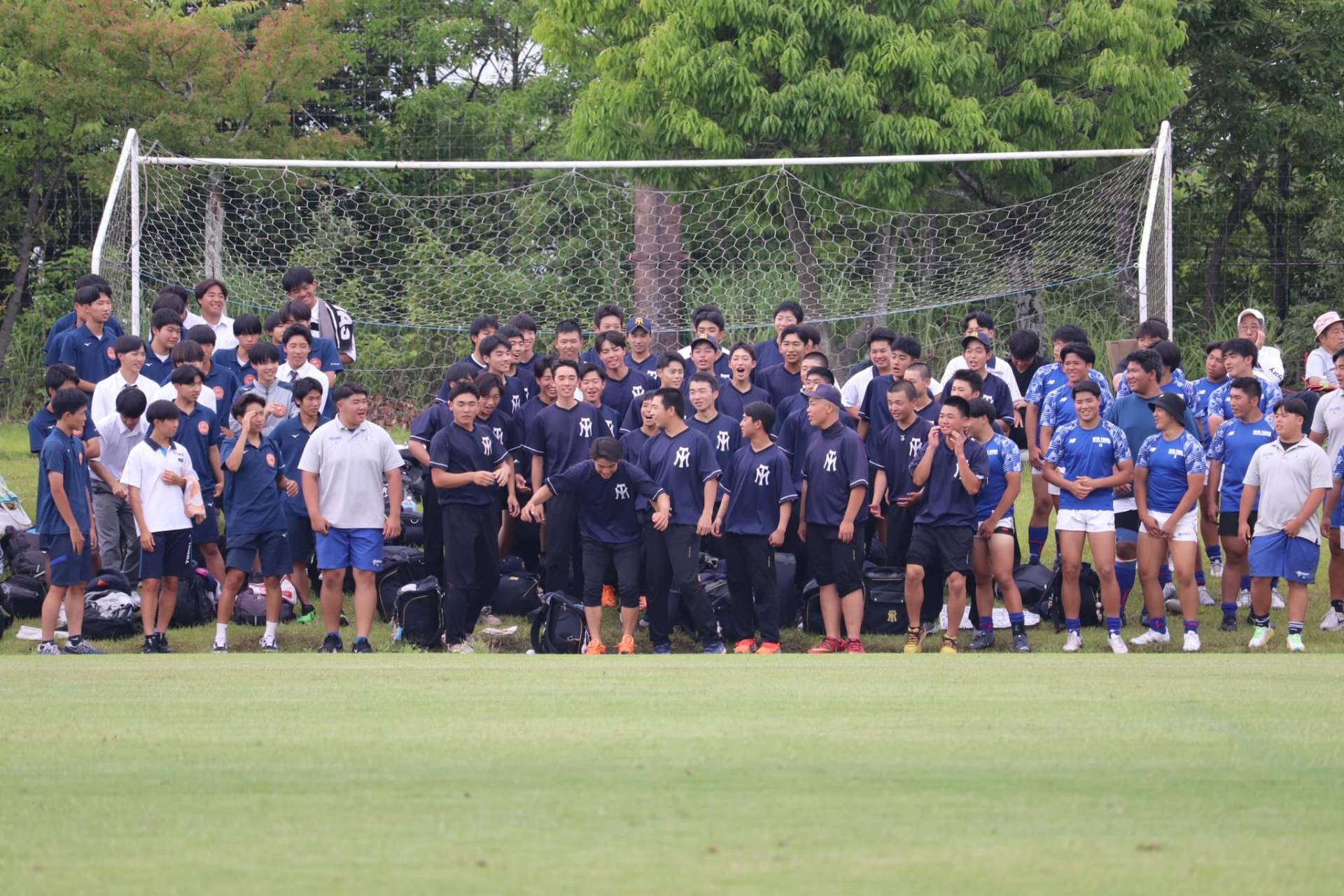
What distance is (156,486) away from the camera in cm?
1134

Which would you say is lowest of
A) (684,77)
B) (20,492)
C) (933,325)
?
(20,492)

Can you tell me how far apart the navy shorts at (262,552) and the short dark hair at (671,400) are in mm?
3025

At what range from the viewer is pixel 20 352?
23016 millimetres

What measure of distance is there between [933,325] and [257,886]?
15.9m

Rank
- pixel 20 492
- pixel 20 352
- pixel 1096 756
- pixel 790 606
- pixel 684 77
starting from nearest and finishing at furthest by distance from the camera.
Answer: pixel 1096 756, pixel 790 606, pixel 20 492, pixel 684 77, pixel 20 352

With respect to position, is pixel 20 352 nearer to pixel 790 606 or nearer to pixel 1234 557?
pixel 790 606

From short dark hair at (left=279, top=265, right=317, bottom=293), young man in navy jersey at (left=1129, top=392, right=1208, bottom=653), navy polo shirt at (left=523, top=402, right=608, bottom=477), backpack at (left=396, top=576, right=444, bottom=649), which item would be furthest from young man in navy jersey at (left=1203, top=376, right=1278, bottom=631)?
short dark hair at (left=279, top=265, right=317, bottom=293)

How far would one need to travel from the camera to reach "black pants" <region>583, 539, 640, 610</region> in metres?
11.6

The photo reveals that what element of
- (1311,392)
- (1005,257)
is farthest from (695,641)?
(1005,257)

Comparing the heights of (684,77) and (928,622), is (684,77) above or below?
above

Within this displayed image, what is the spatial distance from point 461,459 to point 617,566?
1.43 meters

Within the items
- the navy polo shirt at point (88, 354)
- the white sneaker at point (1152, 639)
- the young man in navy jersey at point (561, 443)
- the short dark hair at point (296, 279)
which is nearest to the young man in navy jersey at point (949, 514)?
the white sneaker at point (1152, 639)

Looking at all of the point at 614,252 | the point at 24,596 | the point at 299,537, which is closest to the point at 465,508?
the point at 299,537

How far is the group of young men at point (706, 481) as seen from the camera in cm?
1134
